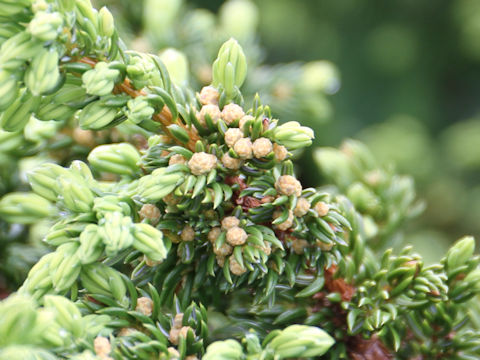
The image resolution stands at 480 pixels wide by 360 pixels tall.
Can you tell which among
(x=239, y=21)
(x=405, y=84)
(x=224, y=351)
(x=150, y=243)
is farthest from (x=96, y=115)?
(x=405, y=84)

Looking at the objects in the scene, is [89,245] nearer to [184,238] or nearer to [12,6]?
[184,238]

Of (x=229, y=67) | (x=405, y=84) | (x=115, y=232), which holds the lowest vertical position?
(x=115, y=232)

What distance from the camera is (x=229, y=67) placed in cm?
58

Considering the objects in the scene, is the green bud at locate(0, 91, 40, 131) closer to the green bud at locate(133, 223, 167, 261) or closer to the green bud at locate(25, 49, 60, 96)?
the green bud at locate(25, 49, 60, 96)

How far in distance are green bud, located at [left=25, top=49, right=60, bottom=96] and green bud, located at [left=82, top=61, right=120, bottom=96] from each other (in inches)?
1.2

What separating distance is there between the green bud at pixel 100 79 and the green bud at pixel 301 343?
29 cm

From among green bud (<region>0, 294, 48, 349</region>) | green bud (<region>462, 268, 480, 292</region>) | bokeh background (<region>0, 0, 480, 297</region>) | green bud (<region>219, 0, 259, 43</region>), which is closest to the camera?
green bud (<region>0, 294, 48, 349</region>)

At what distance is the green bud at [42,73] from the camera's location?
0.47 metres

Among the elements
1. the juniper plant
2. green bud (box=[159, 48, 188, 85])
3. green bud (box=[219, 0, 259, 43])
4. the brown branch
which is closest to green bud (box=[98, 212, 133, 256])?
the juniper plant

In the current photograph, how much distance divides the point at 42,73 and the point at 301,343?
341 mm

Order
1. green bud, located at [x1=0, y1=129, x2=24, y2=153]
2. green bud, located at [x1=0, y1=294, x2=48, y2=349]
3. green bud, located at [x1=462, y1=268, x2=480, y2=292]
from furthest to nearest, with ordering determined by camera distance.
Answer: green bud, located at [x1=0, y1=129, x2=24, y2=153] → green bud, located at [x1=462, y1=268, x2=480, y2=292] → green bud, located at [x1=0, y1=294, x2=48, y2=349]

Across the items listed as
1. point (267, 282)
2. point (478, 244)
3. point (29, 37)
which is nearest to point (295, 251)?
point (267, 282)

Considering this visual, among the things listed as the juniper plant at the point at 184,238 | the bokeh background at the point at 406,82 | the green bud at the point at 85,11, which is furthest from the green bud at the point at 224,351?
the bokeh background at the point at 406,82

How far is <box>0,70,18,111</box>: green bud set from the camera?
48 centimetres
